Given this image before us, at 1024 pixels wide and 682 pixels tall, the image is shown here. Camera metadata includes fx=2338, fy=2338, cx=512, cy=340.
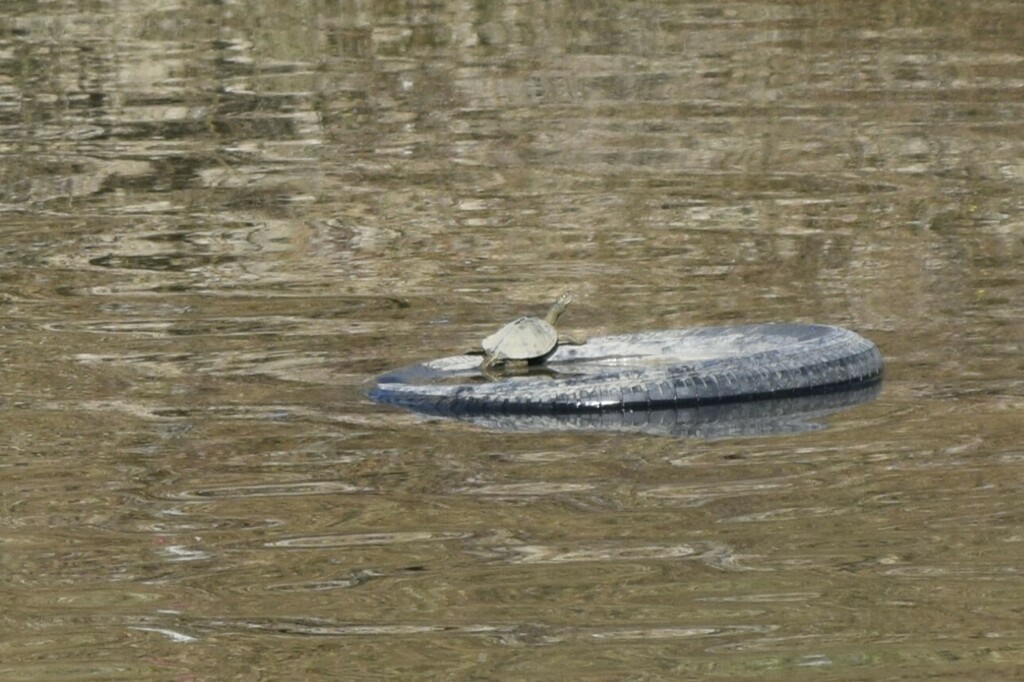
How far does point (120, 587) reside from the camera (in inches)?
268

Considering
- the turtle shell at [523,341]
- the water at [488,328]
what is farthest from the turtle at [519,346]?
the water at [488,328]

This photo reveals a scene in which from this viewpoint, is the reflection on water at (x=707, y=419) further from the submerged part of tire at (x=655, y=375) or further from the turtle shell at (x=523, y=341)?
the turtle shell at (x=523, y=341)

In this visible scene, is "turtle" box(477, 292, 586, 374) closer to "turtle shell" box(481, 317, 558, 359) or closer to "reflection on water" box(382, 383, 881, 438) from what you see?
"turtle shell" box(481, 317, 558, 359)

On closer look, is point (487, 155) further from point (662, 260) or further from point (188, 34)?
point (188, 34)

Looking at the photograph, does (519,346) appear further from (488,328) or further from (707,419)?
(488,328)

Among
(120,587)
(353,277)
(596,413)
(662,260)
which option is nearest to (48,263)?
(353,277)

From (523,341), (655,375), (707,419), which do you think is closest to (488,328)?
(523,341)

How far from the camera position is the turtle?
30.7ft

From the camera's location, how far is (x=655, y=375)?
8.95m

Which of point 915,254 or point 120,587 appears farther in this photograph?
point 915,254

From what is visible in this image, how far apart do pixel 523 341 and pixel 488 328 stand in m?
1.13

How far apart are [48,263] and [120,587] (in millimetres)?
5684

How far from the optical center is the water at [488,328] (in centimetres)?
645

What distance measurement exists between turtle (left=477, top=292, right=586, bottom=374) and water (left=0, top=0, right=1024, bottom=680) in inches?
20.5
